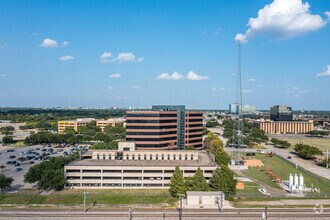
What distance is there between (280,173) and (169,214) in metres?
72.8

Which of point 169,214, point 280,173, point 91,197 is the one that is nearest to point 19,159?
point 91,197

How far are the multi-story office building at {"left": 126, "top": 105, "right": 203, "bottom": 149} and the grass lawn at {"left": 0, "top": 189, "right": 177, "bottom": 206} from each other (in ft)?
153

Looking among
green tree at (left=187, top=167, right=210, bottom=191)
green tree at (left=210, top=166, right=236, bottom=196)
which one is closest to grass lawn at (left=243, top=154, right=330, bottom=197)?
green tree at (left=210, top=166, right=236, bottom=196)

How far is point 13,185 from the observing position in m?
96.2

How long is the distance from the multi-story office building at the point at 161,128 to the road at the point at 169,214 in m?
65.1

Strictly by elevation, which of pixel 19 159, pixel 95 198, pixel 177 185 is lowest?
pixel 95 198

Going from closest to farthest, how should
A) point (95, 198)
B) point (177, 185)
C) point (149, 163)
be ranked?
point (95, 198) → point (177, 185) → point (149, 163)

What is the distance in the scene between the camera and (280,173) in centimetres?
12269

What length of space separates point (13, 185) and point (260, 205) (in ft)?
253

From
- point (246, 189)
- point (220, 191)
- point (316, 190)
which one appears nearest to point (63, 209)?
point (220, 191)

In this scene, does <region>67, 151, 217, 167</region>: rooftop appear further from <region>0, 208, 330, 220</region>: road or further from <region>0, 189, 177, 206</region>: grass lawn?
<region>0, 208, 330, 220</region>: road

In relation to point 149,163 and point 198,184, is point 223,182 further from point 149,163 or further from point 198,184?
point 149,163

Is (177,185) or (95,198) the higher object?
(177,185)

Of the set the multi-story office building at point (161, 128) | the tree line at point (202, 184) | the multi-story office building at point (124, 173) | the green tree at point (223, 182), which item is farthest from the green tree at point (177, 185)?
the multi-story office building at point (161, 128)
